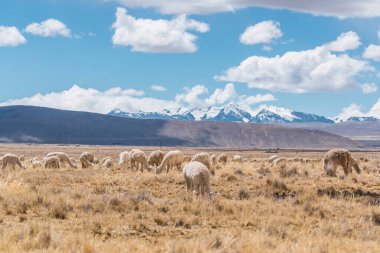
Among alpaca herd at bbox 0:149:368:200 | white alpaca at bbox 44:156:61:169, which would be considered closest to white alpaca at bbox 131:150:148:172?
alpaca herd at bbox 0:149:368:200

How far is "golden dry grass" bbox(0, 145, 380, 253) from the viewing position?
1048 centimetres

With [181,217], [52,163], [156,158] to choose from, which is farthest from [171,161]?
[181,217]

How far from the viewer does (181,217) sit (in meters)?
13.5

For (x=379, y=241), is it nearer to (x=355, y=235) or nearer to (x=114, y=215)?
(x=355, y=235)

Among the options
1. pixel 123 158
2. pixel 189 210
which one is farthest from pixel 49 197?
pixel 123 158

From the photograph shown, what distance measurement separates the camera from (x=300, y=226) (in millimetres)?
13438

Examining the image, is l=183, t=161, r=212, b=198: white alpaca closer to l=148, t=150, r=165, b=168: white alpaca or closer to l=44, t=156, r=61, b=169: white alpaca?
l=148, t=150, r=165, b=168: white alpaca

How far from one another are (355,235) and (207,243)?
12.7 ft

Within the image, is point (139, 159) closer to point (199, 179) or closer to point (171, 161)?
point (171, 161)

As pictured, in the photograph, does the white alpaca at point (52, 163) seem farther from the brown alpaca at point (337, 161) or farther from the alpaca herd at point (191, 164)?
the brown alpaca at point (337, 161)

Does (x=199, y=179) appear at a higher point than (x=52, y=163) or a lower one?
higher

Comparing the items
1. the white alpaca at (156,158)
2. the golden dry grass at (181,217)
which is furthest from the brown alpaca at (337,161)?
the white alpaca at (156,158)

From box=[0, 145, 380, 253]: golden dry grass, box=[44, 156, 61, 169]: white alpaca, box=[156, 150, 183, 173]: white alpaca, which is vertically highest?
box=[156, 150, 183, 173]: white alpaca

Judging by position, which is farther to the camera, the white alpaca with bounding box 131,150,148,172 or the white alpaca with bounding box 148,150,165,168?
the white alpaca with bounding box 148,150,165,168
